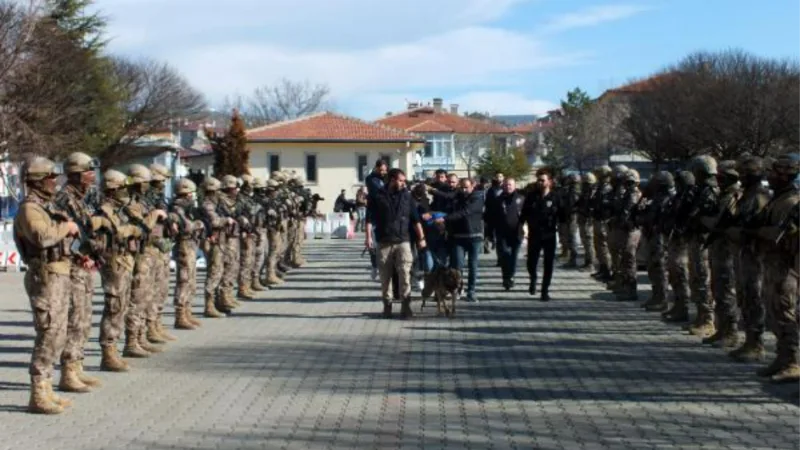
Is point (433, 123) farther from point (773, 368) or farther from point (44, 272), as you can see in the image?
point (44, 272)

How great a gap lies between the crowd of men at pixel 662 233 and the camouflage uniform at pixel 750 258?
0.01 meters

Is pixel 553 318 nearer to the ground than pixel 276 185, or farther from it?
nearer to the ground

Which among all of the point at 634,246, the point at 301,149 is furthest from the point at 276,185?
the point at 301,149

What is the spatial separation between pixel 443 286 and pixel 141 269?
5.42 metres

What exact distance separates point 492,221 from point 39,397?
13.5 m

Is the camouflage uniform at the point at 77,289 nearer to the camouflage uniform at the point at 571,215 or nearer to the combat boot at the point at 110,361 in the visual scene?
the combat boot at the point at 110,361

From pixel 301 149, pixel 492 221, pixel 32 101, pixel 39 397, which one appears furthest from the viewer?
pixel 301 149

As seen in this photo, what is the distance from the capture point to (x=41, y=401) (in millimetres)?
10242

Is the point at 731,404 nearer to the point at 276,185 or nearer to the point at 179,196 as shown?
the point at 179,196

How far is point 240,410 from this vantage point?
1056cm

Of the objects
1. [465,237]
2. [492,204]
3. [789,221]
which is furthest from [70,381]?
[492,204]

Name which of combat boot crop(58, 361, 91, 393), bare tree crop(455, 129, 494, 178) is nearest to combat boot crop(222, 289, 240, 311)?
combat boot crop(58, 361, 91, 393)

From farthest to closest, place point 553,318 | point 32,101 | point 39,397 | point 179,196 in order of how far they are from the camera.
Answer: point 32,101, point 553,318, point 179,196, point 39,397

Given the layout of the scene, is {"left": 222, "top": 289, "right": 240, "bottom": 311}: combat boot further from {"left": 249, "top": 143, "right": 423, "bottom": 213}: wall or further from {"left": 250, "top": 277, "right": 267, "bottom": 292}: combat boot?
{"left": 249, "top": 143, "right": 423, "bottom": 213}: wall
